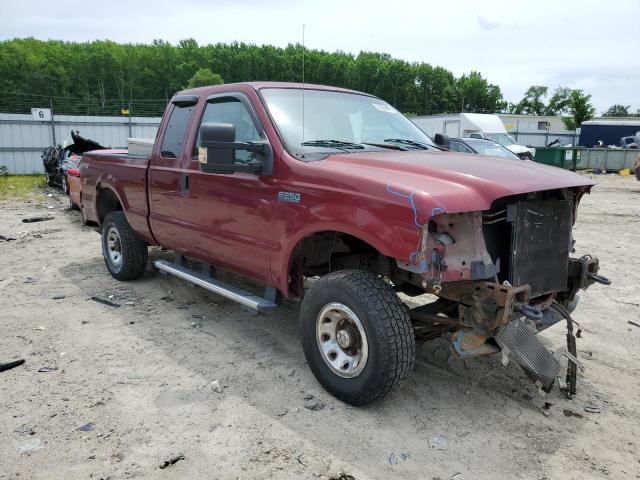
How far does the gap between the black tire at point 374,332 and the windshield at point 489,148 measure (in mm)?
11557

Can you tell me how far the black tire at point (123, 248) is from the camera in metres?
5.91

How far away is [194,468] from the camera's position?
281 centimetres

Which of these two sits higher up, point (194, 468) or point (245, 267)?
point (245, 267)

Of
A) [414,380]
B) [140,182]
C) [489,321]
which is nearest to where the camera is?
[489,321]

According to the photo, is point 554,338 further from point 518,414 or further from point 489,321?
point 489,321

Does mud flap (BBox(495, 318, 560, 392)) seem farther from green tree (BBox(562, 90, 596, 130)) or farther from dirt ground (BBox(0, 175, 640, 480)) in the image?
green tree (BBox(562, 90, 596, 130))

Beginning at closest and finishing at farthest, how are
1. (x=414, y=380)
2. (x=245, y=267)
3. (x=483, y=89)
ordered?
(x=414, y=380)
(x=245, y=267)
(x=483, y=89)

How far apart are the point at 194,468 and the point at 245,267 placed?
1.75 meters

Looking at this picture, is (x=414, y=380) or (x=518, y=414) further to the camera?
(x=414, y=380)

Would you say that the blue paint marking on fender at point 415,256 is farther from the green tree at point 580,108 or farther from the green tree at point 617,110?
the green tree at point 617,110

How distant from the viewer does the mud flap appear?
306 centimetres

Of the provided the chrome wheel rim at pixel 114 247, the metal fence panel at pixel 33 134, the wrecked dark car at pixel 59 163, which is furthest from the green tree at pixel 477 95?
the chrome wheel rim at pixel 114 247

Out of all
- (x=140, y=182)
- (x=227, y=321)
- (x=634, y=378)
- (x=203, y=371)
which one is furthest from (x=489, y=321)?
(x=140, y=182)

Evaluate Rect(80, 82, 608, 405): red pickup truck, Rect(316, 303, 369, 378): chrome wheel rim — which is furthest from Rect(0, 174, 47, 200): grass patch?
Rect(316, 303, 369, 378): chrome wheel rim
